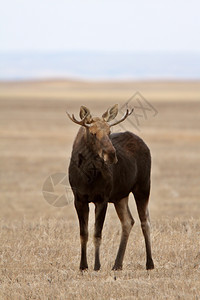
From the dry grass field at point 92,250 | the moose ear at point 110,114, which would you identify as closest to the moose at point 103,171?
the moose ear at point 110,114

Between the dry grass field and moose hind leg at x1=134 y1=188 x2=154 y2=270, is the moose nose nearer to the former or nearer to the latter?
the dry grass field

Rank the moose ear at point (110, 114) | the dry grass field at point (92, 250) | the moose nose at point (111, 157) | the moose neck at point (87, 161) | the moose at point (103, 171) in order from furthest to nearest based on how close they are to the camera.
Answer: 1. the moose ear at point (110, 114)
2. the moose neck at point (87, 161)
3. the moose at point (103, 171)
4. the moose nose at point (111, 157)
5. the dry grass field at point (92, 250)

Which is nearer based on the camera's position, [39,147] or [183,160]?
[183,160]

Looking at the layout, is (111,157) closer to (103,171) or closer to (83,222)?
(103,171)

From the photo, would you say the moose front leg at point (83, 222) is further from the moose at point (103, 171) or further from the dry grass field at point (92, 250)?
the dry grass field at point (92, 250)

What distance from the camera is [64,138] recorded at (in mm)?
37500

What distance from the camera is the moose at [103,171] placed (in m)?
6.57

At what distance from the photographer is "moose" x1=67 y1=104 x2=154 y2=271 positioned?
21.6 feet

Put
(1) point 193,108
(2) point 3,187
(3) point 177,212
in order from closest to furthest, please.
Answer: (3) point 177,212, (2) point 3,187, (1) point 193,108

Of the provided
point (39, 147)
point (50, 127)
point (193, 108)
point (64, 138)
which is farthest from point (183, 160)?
point (193, 108)

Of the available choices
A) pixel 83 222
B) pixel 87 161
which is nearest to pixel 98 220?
pixel 83 222

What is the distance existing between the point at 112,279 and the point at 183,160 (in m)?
21.5

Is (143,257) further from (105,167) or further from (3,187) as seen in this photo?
(3,187)

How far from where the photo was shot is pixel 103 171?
22.1ft
